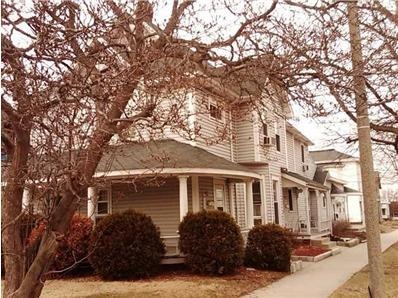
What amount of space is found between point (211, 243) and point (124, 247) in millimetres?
2441

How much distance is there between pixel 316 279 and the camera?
1445 cm

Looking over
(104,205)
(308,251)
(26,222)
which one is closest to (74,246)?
(104,205)

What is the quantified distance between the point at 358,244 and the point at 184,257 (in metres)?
16.4

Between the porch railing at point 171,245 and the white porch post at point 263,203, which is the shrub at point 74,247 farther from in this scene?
the white porch post at point 263,203

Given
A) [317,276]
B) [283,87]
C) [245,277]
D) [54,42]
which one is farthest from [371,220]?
[317,276]

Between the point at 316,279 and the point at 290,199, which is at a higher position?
the point at 290,199

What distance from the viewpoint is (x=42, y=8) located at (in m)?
5.45

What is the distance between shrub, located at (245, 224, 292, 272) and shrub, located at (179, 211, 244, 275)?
4.60ft

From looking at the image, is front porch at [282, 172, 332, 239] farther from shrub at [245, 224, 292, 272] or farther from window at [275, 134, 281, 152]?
shrub at [245, 224, 292, 272]

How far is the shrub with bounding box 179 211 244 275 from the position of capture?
1419 cm

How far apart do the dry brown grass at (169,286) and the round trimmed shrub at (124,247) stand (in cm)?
39

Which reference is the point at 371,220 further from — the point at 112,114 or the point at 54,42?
the point at 54,42

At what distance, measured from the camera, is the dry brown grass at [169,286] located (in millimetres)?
11781

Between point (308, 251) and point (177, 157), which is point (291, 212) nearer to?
point (308, 251)
